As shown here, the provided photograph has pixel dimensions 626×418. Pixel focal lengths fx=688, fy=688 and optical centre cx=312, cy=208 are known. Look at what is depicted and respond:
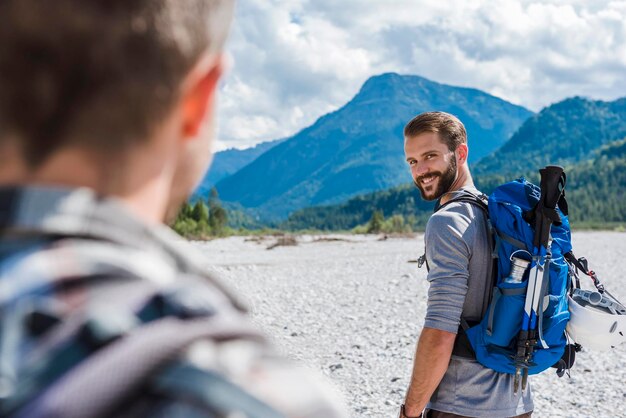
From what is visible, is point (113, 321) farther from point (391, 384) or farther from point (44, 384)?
point (391, 384)

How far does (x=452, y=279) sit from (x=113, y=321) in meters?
2.43

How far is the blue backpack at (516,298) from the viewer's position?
2.94 meters

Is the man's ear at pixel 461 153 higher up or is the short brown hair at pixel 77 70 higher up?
the man's ear at pixel 461 153

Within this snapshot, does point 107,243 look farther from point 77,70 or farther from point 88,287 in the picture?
point 77,70

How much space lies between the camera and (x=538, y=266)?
2.90m

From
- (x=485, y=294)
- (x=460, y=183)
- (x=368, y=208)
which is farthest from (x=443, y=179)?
(x=368, y=208)

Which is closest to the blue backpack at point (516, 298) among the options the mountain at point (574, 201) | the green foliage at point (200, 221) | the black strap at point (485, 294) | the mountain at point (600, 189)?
the black strap at point (485, 294)

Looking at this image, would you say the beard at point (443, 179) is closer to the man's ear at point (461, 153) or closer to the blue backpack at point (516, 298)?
the man's ear at point (461, 153)

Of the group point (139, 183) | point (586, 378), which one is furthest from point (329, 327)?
point (139, 183)

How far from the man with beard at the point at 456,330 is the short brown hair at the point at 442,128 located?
12.6 inches

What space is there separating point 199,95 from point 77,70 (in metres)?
0.17

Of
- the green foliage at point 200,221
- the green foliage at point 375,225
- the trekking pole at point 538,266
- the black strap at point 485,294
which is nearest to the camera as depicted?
the trekking pole at point 538,266

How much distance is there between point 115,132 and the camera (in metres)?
0.83

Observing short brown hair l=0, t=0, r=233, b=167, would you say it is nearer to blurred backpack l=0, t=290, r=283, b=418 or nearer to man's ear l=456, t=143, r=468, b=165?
blurred backpack l=0, t=290, r=283, b=418
